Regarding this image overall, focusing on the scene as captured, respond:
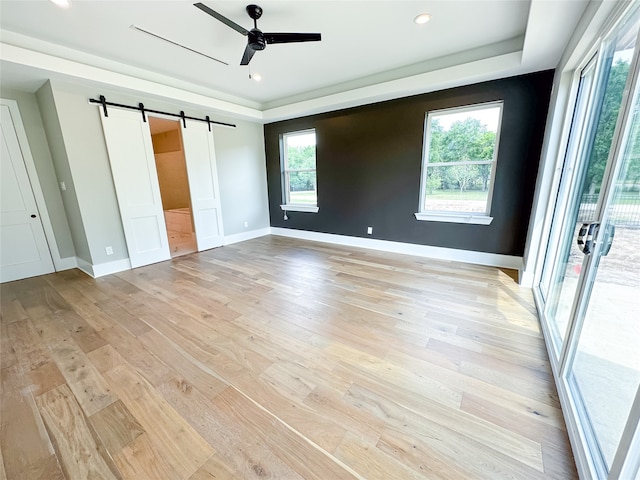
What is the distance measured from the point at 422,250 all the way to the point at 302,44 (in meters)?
3.27

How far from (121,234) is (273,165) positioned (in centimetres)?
310

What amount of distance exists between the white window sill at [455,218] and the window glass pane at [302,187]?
2169 millimetres

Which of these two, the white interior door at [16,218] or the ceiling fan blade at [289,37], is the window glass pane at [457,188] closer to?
the ceiling fan blade at [289,37]

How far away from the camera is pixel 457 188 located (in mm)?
3650

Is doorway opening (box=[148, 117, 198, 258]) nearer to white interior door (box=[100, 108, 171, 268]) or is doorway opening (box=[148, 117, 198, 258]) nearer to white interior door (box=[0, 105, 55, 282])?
white interior door (box=[100, 108, 171, 268])

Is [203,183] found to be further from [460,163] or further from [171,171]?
[460,163]

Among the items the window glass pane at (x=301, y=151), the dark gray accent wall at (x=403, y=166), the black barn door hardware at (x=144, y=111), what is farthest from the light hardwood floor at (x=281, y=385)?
the window glass pane at (x=301, y=151)

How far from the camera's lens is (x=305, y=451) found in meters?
1.20

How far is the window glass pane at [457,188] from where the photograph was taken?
348 cm

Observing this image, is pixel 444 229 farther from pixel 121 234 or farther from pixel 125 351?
pixel 121 234

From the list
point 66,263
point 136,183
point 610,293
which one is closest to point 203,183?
point 136,183

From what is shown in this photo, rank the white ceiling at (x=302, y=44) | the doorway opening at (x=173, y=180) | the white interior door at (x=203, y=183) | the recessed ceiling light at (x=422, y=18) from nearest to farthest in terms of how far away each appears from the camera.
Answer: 1. the white ceiling at (x=302, y=44)
2. the recessed ceiling light at (x=422, y=18)
3. the white interior door at (x=203, y=183)
4. the doorway opening at (x=173, y=180)

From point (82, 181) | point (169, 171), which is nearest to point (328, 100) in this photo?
point (82, 181)

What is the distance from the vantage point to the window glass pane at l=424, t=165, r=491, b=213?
348 centimetres
